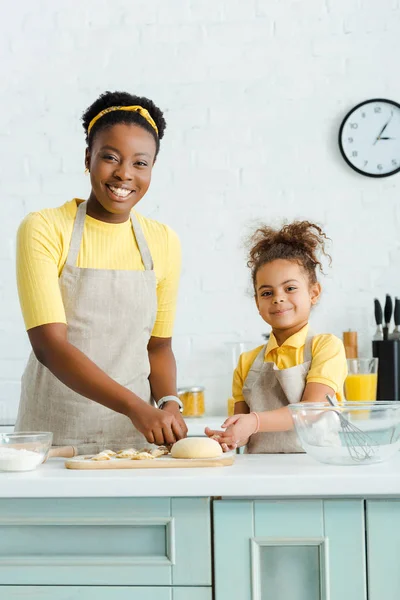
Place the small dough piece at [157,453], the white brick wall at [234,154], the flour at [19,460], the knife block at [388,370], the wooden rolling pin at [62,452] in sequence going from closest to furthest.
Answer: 1. the flour at [19,460]
2. the small dough piece at [157,453]
3. the wooden rolling pin at [62,452]
4. the knife block at [388,370]
5. the white brick wall at [234,154]

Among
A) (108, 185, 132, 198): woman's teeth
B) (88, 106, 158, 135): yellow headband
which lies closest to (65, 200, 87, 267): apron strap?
(108, 185, 132, 198): woman's teeth

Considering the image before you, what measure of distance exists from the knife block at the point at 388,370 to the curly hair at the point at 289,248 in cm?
129

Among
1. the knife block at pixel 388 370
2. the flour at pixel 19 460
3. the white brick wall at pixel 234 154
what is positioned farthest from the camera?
the white brick wall at pixel 234 154

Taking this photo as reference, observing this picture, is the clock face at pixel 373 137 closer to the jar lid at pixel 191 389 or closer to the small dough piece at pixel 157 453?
the jar lid at pixel 191 389

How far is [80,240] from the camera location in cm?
189

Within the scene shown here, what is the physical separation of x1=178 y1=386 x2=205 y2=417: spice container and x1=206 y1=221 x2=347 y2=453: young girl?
49.4 inches

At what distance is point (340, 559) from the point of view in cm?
129

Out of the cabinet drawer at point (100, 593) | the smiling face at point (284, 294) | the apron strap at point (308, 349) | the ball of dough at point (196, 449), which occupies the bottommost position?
the cabinet drawer at point (100, 593)

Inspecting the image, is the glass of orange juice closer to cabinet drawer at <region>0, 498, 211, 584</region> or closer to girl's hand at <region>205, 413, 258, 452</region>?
girl's hand at <region>205, 413, 258, 452</region>

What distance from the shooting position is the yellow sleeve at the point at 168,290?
2.03 m

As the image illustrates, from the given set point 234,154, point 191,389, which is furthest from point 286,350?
point 234,154

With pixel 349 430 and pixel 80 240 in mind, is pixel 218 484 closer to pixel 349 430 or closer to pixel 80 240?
pixel 349 430

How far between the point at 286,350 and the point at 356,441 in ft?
1.50

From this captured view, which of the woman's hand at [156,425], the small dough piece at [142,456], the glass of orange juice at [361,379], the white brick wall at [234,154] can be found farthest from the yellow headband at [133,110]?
the white brick wall at [234,154]
